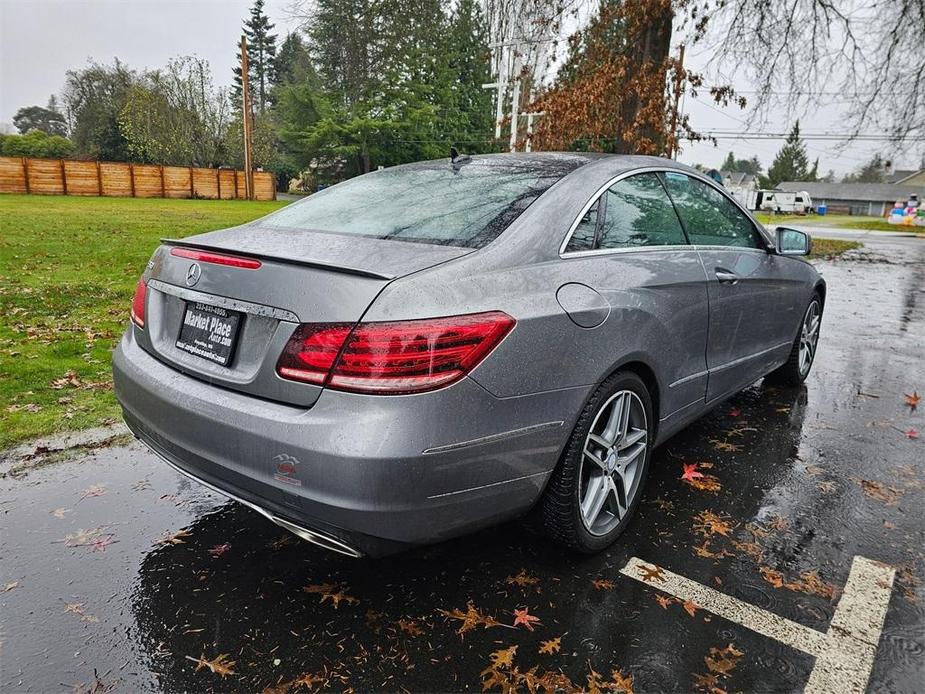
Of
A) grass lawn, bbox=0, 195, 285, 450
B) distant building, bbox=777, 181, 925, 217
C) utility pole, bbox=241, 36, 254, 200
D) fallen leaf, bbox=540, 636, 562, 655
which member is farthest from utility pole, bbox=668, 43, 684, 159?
distant building, bbox=777, 181, 925, 217

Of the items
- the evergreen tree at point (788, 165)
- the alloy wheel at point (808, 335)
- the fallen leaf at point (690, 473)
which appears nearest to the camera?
the fallen leaf at point (690, 473)

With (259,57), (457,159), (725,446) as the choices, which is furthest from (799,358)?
(259,57)

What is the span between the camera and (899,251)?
20.9 metres

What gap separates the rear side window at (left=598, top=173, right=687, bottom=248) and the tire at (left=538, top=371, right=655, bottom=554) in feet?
2.08

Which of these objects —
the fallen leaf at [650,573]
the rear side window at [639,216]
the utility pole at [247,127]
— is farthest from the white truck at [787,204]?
the fallen leaf at [650,573]

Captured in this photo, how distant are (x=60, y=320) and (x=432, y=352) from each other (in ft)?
19.1

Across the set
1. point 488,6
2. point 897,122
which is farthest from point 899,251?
point 488,6

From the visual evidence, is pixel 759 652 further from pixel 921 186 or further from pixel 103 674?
pixel 921 186

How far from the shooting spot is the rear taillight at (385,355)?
194 cm

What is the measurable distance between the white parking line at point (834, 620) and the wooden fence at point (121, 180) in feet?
116

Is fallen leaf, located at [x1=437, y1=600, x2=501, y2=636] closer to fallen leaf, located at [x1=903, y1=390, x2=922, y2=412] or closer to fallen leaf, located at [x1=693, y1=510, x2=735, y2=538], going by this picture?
fallen leaf, located at [x1=693, y1=510, x2=735, y2=538]

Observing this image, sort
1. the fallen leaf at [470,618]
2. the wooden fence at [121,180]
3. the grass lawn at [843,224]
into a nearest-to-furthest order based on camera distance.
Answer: the fallen leaf at [470,618] → the wooden fence at [121,180] → the grass lawn at [843,224]

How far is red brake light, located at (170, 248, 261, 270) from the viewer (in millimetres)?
2219

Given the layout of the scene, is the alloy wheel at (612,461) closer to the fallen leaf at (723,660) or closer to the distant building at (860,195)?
the fallen leaf at (723,660)
